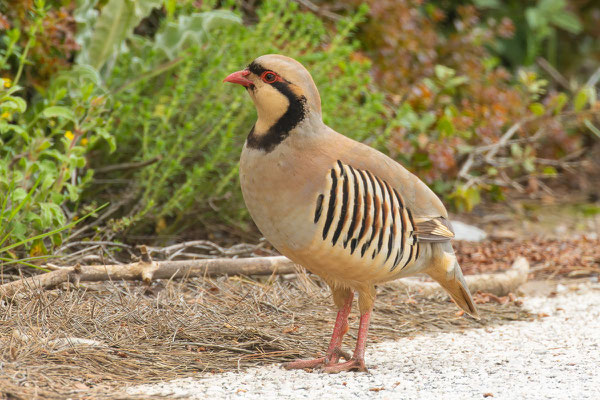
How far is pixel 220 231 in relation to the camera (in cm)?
551

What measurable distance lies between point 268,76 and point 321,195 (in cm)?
55

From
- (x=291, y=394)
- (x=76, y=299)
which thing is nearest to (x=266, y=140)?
(x=291, y=394)

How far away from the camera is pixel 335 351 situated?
335 cm

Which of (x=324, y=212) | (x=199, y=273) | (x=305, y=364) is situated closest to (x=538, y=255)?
(x=199, y=273)

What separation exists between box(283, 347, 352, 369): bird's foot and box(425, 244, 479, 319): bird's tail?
1.91ft

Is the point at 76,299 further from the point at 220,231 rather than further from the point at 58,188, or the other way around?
the point at 220,231

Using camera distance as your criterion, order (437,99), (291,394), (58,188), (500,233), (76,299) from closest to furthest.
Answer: (291,394) → (76,299) → (58,188) → (500,233) → (437,99)

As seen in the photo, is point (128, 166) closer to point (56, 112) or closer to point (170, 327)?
point (56, 112)

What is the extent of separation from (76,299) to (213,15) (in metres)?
2.18

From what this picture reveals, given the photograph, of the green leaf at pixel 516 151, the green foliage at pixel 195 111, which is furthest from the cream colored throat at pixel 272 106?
the green leaf at pixel 516 151

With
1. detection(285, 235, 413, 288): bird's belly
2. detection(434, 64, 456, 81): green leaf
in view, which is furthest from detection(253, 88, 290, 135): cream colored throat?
detection(434, 64, 456, 81): green leaf

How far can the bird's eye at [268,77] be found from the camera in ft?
10.3

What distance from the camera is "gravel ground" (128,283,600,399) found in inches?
113

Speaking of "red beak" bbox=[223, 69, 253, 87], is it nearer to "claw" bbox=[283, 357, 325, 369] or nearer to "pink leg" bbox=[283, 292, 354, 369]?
"pink leg" bbox=[283, 292, 354, 369]
